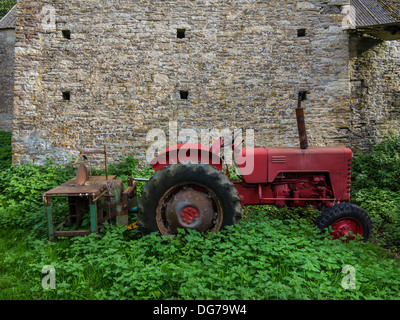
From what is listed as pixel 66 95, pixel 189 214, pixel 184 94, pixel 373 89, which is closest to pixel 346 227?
pixel 189 214

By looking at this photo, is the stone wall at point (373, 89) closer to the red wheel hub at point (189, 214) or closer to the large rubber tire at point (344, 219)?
the large rubber tire at point (344, 219)

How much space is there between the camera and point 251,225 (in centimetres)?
351

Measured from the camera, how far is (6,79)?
41.1 ft

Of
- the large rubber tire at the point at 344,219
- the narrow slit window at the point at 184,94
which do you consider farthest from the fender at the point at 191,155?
the narrow slit window at the point at 184,94

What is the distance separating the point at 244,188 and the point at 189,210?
95 centimetres

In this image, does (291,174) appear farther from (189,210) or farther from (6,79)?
(6,79)

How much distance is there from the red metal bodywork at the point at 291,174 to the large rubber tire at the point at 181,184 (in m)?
0.39

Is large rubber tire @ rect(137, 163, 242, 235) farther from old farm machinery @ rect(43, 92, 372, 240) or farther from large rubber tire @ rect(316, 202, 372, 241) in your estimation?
large rubber tire @ rect(316, 202, 372, 241)

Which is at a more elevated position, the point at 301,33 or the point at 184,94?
the point at 301,33

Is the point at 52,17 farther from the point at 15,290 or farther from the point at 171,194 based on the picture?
the point at 15,290

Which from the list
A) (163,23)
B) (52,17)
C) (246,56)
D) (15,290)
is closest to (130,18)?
(163,23)

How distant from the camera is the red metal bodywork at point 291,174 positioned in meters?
3.69

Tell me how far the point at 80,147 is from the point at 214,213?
4243 millimetres

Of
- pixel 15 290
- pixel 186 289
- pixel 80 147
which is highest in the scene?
pixel 80 147
